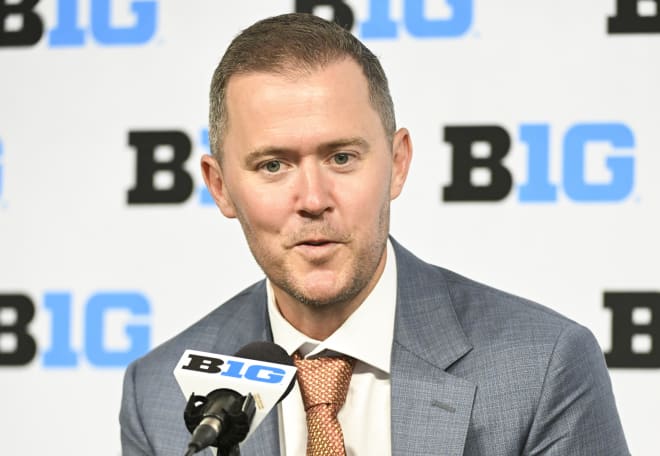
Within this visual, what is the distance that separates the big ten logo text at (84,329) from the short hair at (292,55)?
127cm

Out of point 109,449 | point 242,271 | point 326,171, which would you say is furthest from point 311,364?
point 109,449

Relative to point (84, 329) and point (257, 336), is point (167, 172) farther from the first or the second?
point (257, 336)

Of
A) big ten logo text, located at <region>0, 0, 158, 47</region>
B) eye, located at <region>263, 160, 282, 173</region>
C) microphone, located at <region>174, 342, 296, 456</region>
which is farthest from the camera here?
big ten logo text, located at <region>0, 0, 158, 47</region>

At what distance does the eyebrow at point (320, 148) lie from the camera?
7.40ft

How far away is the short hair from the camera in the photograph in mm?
2336

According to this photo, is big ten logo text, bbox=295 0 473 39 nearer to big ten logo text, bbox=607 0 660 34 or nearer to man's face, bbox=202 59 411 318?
big ten logo text, bbox=607 0 660 34

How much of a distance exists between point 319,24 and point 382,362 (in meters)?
0.81

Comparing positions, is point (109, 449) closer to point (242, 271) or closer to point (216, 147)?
point (242, 271)

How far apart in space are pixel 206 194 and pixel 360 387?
4.56ft

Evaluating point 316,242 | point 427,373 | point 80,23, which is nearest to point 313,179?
point 316,242

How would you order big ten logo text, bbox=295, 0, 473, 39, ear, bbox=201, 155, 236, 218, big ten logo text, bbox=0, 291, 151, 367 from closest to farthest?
ear, bbox=201, 155, 236, 218
big ten logo text, bbox=295, 0, 473, 39
big ten logo text, bbox=0, 291, 151, 367

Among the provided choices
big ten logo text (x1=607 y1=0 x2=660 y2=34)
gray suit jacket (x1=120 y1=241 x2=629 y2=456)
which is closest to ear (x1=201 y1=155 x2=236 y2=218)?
gray suit jacket (x1=120 y1=241 x2=629 y2=456)

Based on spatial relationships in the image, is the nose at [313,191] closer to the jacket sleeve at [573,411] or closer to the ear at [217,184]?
the ear at [217,184]

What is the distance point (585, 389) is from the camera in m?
2.30
